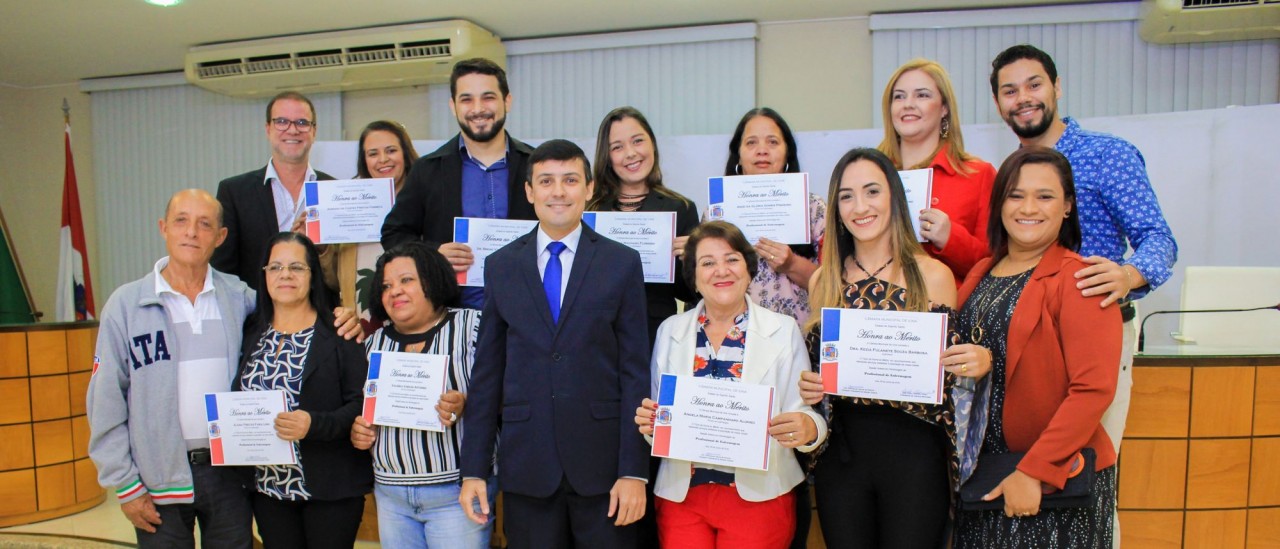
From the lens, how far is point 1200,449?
8.71 feet

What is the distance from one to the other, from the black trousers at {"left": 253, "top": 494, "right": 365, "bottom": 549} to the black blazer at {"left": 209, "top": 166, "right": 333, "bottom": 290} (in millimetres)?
1144

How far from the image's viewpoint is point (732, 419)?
6.59ft

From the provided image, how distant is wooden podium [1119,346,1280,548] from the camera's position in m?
2.65

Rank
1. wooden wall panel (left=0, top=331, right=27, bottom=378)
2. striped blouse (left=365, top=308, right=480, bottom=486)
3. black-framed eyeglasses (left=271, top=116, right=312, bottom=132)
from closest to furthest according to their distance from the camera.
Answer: striped blouse (left=365, top=308, right=480, bottom=486) < black-framed eyeglasses (left=271, top=116, right=312, bottom=132) < wooden wall panel (left=0, top=331, right=27, bottom=378)

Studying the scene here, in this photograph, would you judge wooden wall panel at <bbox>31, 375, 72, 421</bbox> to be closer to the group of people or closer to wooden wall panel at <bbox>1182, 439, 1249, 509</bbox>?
the group of people

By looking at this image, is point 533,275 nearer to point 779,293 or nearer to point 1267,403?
point 779,293

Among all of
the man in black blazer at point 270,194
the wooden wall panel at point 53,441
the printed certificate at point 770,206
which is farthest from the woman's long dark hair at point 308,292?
the wooden wall panel at point 53,441

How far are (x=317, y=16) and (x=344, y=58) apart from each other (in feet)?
1.58

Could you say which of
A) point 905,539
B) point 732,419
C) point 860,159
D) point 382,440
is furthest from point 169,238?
point 905,539

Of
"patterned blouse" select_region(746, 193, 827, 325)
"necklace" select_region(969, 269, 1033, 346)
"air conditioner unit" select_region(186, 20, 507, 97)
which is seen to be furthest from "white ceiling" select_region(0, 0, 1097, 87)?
"necklace" select_region(969, 269, 1033, 346)

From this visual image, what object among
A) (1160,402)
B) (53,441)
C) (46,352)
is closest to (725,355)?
(1160,402)

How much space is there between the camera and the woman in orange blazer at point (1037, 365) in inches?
72.2

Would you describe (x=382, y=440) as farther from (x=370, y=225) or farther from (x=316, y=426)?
(x=370, y=225)

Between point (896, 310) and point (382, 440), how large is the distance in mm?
1583
